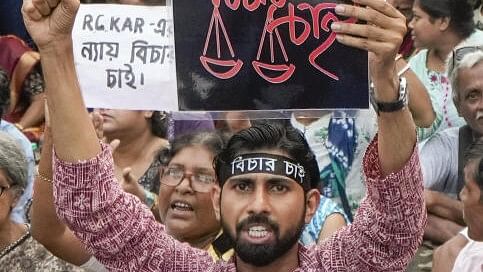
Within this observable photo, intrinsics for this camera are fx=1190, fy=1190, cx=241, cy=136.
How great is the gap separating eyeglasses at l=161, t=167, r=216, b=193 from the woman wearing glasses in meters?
1.39

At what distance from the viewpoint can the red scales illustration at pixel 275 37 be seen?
3.10 meters

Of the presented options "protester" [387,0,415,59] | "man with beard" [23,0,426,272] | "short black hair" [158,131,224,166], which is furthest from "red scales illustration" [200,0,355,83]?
"protester" [387,0,415,59]

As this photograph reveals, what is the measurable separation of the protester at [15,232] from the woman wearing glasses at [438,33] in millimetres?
2052

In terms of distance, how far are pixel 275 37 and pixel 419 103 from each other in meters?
2.23

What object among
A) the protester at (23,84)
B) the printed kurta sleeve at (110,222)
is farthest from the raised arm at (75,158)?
the protester at (23,84)

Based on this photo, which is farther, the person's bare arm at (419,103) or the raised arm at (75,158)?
the person's bare arm at (419,103)

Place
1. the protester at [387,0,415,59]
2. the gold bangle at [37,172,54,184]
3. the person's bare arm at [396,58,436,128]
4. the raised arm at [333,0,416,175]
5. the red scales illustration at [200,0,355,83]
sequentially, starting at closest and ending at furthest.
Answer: the raised arm at [333,0,416,175] < the red scales illustration at [200,0,355,83] < the gold bangle at [37,172,54,184] < the person's bare arm at [396,58,436,128] < the protester at [387,0,415,59]

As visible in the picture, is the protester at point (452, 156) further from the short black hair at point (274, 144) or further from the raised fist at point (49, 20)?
the raised fist at point (49, 20)

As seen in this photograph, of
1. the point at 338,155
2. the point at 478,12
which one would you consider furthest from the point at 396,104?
the point at 478,12

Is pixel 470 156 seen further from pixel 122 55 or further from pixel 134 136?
pixel 134 136

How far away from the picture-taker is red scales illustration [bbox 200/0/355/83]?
3098mm

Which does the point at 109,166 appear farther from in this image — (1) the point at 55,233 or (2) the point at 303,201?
(1) the point at 55,233

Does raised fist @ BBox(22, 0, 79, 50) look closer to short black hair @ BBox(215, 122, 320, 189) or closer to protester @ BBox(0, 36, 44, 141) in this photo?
short black hair @ BBox(215, 122, 320, 189)

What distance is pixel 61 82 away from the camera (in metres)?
3.06
